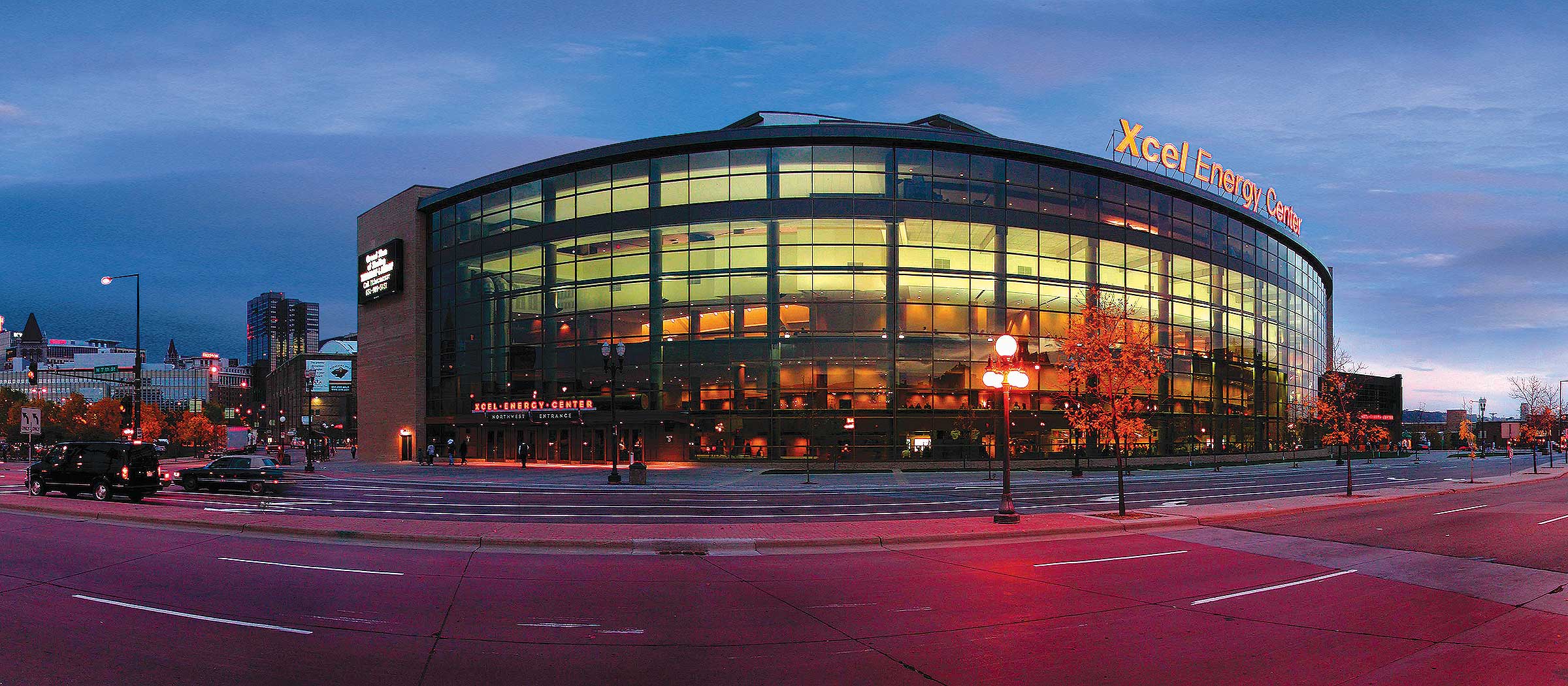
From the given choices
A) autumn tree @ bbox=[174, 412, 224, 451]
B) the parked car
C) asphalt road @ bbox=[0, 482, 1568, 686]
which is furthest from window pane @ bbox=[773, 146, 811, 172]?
autumn tree @ bbox=[174, 412, 224, 451]

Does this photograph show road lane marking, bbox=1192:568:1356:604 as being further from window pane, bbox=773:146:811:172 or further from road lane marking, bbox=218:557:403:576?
window pane, bbox=773:146:811:172

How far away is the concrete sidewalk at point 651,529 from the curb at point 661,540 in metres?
0.02

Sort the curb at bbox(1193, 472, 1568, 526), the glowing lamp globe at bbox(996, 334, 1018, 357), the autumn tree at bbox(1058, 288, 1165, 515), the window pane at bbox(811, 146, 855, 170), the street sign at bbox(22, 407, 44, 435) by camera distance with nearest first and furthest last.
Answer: the glowing lamp globe at bbox(996, 334, 1018, 357) → the curb at bbox(1193, 472, 1568, 526) → the autumn tree at bbox(1058, 288, 1165, 515) → the street sign at bbox(22, 407, 44, 435) → the window pane at bbox(811, 146, 855, 170)

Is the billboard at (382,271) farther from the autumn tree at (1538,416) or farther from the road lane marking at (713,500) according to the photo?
the autumn tree at (1538,416)

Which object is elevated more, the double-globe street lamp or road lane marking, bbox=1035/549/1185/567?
the double-globe street lamp

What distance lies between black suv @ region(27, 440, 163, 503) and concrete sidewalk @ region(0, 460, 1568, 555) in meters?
2.75

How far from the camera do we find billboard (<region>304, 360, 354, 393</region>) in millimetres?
149375

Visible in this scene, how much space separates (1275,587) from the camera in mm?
13148

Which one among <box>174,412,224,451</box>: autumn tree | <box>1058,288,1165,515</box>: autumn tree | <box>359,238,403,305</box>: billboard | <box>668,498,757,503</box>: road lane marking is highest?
<box>359,238,403,305</box>: billboard

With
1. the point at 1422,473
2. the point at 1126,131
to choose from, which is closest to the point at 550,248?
the point at 1126,131

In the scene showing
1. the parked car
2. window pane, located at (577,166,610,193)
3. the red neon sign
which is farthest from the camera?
window pane, located at (577,166,610,193)

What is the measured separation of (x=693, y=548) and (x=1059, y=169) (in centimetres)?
5043

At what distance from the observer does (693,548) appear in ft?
57.1

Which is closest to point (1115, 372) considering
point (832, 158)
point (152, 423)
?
point (832, 158)
